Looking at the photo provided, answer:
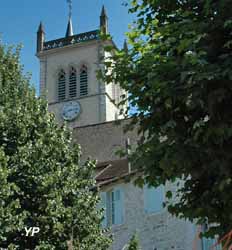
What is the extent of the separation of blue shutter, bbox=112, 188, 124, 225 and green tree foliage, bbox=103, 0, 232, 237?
1533 cm

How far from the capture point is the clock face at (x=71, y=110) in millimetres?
69500

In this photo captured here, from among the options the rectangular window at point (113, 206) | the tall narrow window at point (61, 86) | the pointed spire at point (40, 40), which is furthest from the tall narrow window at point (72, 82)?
the rectangular window at point (113, 206)

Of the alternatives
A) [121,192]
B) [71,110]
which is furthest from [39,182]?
[71,110]

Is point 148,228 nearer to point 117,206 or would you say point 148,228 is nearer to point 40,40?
point 117,206

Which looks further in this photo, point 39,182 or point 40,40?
point 40,40

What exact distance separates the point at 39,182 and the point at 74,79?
2323 inches

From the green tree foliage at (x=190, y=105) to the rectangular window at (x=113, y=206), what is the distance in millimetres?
15348

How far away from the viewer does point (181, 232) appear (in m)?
21.6

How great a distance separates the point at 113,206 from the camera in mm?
23719

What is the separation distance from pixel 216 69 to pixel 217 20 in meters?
0.82

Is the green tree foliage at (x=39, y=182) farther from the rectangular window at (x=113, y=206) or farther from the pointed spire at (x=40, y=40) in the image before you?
the pointed spire at (x=40, y=40)

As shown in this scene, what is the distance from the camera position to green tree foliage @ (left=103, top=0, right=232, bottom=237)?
7289 mm

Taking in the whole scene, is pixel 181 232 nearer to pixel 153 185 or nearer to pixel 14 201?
pixel 14 201

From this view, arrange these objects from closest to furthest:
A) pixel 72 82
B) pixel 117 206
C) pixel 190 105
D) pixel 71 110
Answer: pixel 190 105 → pixel 117 206 → pixel 71 110 → pixel 72 82
